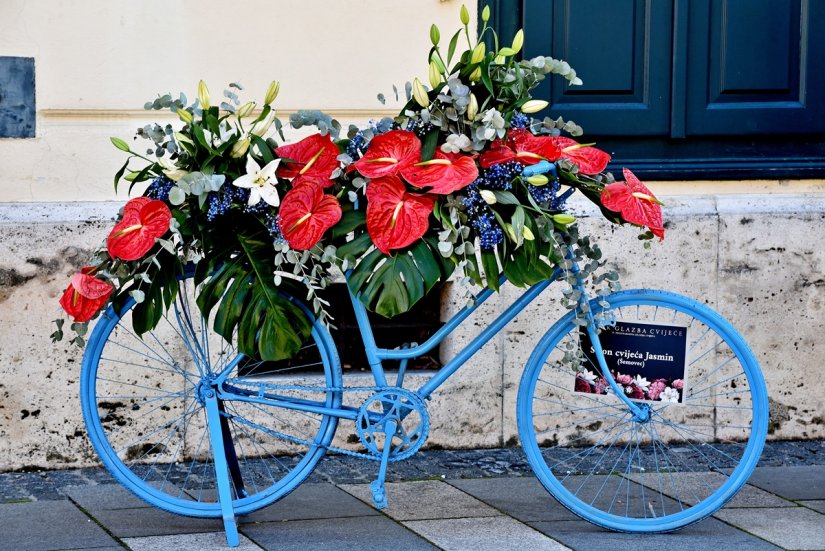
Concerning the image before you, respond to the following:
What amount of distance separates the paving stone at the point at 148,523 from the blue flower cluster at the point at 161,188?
1.09 meters

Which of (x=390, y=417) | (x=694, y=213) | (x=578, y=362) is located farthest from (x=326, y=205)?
(x=694, y=213)

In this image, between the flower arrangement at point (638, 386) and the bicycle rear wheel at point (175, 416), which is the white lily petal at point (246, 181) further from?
the flower arrangement at point (638, 386)

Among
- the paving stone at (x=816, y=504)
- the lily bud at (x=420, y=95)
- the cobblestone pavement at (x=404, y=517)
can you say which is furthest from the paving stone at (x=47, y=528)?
the paving stone at (x=816, y=504)

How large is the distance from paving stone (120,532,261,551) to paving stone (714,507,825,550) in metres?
1.62

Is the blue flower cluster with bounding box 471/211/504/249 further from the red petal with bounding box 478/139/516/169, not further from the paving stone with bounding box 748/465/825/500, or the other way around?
the paving stone with bounding box 748/465/825/500

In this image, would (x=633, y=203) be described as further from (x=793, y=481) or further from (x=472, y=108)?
(x=793, y=481)

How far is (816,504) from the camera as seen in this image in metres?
4.28

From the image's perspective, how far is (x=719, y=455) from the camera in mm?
5082

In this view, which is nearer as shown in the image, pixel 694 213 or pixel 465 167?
pixel 465 167

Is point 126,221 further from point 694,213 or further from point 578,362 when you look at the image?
point 694,213

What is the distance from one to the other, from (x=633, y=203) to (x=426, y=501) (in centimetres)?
138

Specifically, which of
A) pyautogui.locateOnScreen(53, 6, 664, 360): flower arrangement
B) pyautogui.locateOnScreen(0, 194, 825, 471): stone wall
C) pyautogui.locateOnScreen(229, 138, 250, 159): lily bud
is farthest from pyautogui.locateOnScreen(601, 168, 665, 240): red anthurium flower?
pyautogui.locateOnScreen(0, 194, 825, 471): stone wall

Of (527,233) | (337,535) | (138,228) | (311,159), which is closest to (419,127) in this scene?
(311,159)

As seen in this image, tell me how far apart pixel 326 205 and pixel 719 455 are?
7.83 feet
